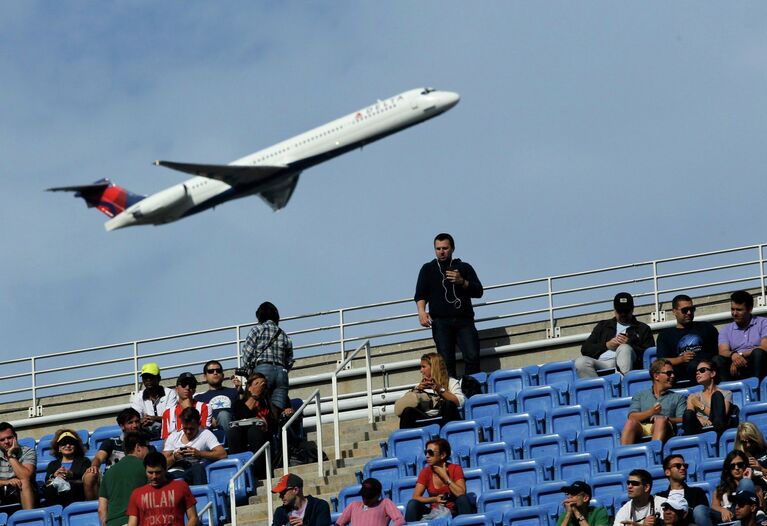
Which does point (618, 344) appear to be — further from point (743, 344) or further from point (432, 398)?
point (432, 398)

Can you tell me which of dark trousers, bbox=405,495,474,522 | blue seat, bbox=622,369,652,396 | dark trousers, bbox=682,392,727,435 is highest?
A: blue seat, bbox=622,369,652,396

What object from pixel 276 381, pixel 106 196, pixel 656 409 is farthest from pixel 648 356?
pixel 106 196

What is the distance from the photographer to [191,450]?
1566 cm

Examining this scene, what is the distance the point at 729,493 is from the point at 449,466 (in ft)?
8.88

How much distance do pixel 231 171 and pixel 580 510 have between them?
32.9 metres

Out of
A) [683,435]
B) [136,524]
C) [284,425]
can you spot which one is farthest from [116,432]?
[683,435]

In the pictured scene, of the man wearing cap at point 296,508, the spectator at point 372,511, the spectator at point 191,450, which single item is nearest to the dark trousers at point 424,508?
the spectator at point 372,511

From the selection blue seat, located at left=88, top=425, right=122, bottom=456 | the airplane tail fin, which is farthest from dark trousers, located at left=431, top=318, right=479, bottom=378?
the airplane tail fin

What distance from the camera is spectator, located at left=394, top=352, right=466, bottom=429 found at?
1576 cm

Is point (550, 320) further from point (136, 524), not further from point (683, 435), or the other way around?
point (136, 524)

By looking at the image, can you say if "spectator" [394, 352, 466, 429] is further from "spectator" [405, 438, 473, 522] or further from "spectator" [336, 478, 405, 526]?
"spectator" [336, 478, 405, 526]

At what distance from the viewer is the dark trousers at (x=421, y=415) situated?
16.0m

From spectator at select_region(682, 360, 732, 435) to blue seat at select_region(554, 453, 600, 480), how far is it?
→ 91 centimetres

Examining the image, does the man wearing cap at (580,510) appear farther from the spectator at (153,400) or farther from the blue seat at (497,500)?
the spectator at (153,400)
